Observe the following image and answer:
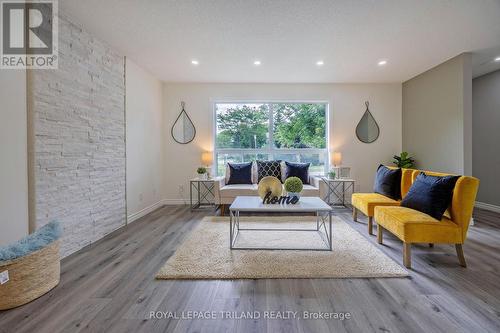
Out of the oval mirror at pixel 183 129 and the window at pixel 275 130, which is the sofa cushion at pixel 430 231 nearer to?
the window at pixel 275 130

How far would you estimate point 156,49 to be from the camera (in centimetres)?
314

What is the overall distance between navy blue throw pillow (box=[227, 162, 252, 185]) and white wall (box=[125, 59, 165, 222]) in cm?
147

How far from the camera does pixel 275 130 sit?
4.83 m

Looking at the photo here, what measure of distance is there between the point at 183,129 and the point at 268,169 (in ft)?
6.44

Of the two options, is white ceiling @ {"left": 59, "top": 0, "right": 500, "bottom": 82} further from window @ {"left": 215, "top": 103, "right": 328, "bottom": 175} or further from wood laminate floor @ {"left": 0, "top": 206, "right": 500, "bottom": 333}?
wood laminate floor @ {"left": 0, "top": 206, "right": 500, "bottom": 333}

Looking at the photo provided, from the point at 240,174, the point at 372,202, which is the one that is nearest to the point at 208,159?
the point at 240,174

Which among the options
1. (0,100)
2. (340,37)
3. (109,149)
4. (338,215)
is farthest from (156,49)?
(338,215)

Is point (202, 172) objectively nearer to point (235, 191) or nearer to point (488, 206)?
point (235, 191)

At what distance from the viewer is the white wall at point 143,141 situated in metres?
3.55

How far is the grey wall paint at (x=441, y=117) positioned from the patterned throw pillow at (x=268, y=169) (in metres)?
2.67

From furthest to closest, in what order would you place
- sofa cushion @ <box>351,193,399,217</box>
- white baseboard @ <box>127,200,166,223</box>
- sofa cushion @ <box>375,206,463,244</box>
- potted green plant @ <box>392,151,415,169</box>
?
potted green plant @ <box>392,151,415,169</box> < white baseboard @ <box>127,200,166,223</box> < sofa cushion @ <box>351,193,399,217</box> < sofa cushion @ <box>375,206,463,244</box>

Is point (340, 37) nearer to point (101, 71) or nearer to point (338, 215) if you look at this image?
point (338, 215)

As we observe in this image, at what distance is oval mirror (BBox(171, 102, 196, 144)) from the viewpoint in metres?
4.68

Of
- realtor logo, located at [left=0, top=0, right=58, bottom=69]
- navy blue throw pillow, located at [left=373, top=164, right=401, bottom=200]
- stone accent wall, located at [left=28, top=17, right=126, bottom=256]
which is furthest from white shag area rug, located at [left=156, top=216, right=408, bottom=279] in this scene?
realtor logo, located at [left=0, top=0, right=58, bottom=69]
